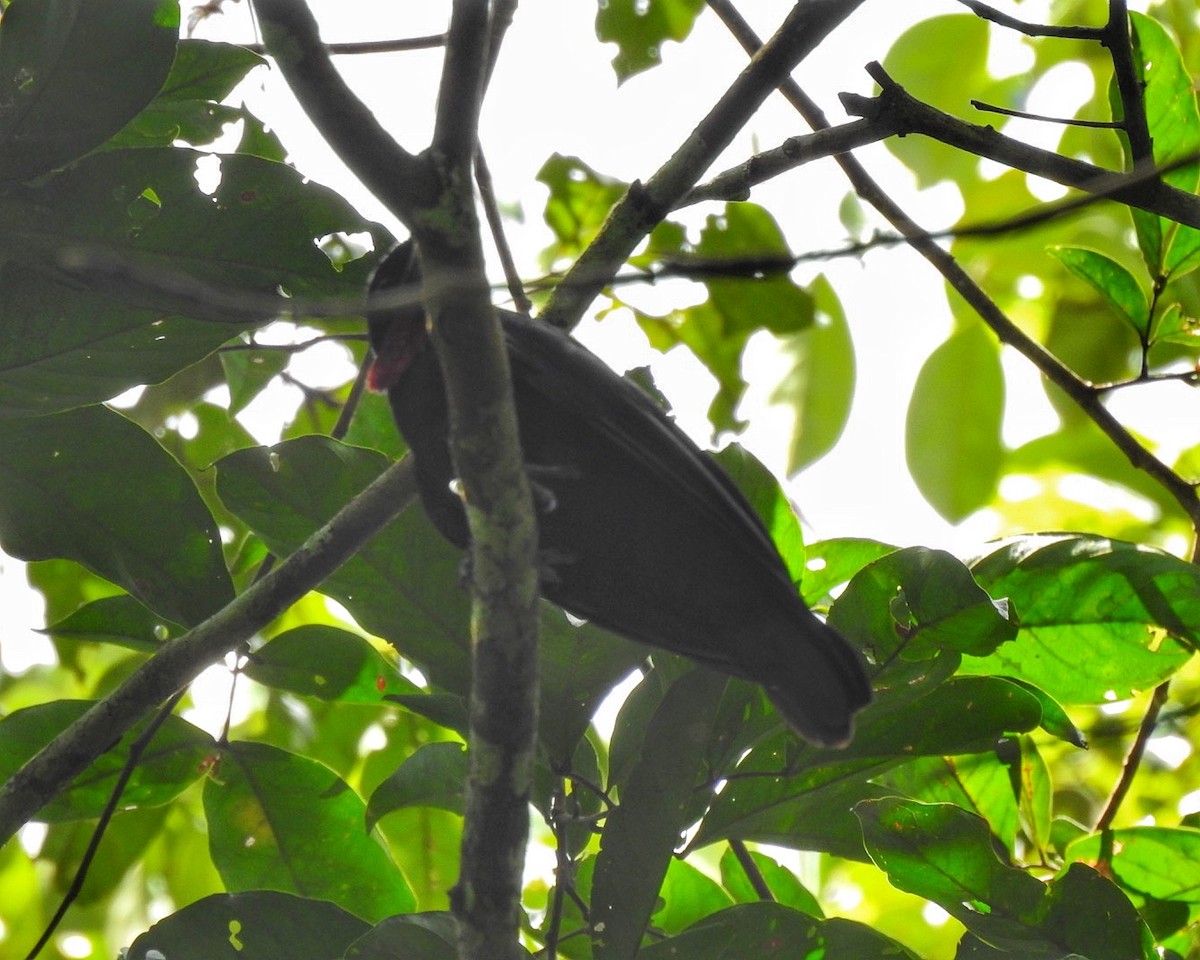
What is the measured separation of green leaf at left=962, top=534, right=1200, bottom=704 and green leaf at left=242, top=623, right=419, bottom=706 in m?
1.34

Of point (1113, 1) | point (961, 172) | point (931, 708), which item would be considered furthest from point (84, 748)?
point (961, 172)

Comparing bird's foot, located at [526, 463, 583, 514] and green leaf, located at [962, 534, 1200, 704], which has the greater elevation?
bird's foot, located at [526, 463, 583, 514]

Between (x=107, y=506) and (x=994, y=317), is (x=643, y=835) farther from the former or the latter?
→ (x=994, y=317)

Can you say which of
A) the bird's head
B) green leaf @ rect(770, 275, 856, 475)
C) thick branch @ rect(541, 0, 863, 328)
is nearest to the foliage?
the bird's head

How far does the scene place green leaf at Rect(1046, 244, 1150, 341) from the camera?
9.12 feet

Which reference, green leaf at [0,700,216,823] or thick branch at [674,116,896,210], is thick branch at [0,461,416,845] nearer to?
green leaf at [0,700,216,823]

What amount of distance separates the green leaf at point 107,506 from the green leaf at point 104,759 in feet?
1.14

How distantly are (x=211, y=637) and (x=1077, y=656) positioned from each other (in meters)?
1.77

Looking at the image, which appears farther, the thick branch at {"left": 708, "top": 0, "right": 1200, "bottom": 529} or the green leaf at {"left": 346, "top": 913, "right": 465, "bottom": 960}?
the thick branch at {"left": 708, "top": 0, "right": 1200, "bottom": 529}

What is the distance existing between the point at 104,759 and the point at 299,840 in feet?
1.60

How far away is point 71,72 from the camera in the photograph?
2.18 meters

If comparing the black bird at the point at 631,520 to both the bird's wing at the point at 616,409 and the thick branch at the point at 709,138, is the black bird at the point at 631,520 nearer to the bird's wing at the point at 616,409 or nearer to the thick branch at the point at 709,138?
the bird's wing at the point at 616,409

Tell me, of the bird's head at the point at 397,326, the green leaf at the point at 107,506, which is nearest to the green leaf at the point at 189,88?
the bird's head at the point at 397,326

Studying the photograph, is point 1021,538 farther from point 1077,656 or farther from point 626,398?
point 626,398
